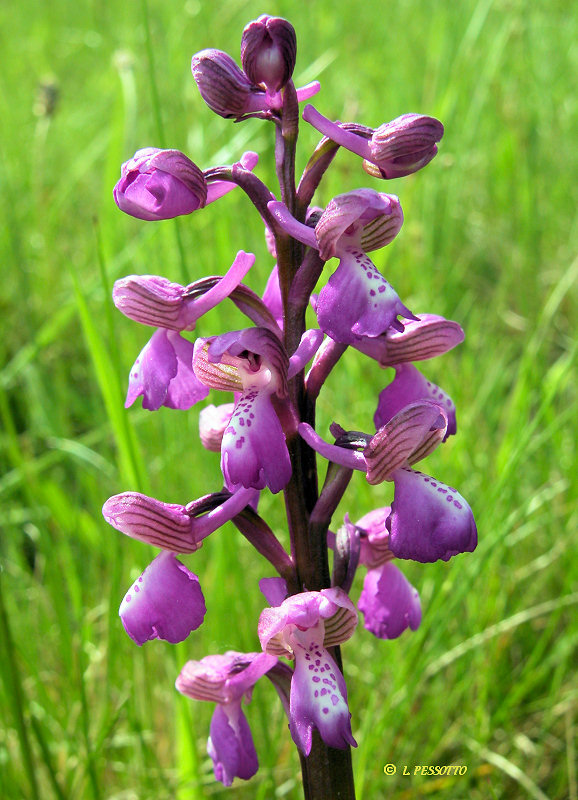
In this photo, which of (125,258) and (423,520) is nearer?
(423,520)

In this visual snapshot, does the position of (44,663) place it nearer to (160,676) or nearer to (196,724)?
(160,676)

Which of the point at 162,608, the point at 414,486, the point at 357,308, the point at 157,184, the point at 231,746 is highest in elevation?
the point at 157,184

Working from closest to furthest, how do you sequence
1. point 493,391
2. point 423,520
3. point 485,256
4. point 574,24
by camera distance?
1. point 423,520
2. point 493,391
3. point 485,256
4. point 574,24

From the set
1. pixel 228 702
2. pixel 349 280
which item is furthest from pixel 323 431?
pixel 349 280

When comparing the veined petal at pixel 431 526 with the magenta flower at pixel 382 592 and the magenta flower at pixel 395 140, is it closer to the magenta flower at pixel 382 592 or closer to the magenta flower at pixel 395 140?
the magenta flower at pixel 382 592

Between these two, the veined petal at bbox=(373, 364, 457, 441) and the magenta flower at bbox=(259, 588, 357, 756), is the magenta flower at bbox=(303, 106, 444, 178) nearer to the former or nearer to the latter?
the veined petal at bbox=(373, 364, 457, 441)

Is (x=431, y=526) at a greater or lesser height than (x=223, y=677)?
greater

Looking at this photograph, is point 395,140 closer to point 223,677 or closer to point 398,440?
point 398,440

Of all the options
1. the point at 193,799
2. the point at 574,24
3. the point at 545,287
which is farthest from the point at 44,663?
the point at 574,24
